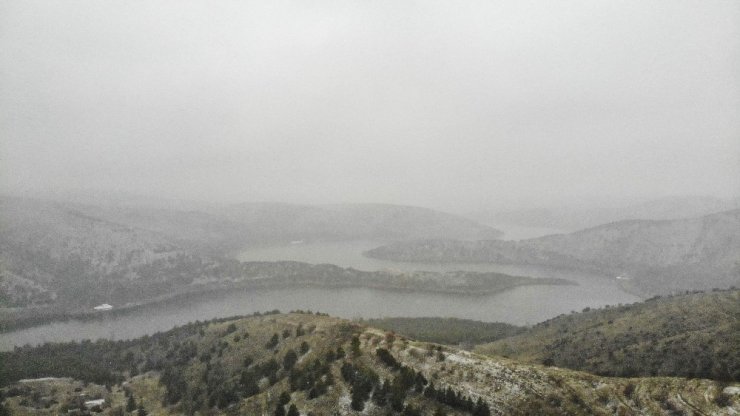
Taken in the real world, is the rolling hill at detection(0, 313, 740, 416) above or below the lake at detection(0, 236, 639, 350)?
above

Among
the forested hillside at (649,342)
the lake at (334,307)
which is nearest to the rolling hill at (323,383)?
the forested hillside at (649,342)

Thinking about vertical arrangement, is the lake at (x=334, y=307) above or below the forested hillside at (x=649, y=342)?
below

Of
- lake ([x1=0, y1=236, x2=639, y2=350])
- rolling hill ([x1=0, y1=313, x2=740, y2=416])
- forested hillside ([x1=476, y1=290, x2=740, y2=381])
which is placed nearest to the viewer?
rolling hill ([x1=0, y1=313, x2=740, y2=416])

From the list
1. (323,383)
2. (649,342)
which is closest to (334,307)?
(649,342)

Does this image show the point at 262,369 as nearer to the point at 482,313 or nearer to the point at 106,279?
the point at 482,313

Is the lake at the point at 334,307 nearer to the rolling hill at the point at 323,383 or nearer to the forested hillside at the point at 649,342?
the forested hillside at the point at 649,342

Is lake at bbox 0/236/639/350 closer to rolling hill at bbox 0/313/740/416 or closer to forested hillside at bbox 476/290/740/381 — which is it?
forested hillside at bbox 476/290/740/381

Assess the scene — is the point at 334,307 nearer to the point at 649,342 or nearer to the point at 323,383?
the point at 649,342

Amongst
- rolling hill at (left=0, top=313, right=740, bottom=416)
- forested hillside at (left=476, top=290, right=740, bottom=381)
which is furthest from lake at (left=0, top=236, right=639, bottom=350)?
rolling hill at (left=0, top=313, right=740, bottom=416)
